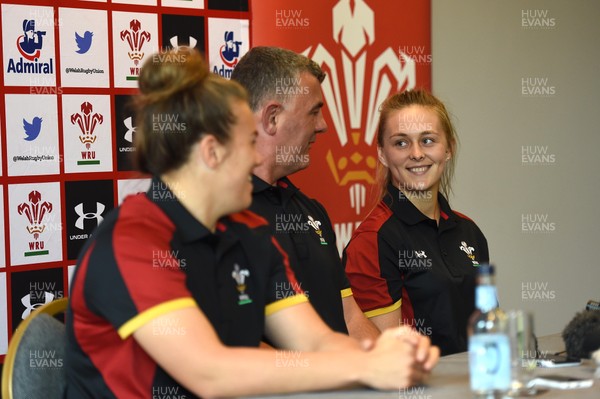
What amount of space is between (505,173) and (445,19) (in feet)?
2.79

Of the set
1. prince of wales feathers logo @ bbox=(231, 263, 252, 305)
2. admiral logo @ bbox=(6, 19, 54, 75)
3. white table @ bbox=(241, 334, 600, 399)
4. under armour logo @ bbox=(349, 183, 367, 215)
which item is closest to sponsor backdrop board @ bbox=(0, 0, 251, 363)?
admiral logo @ bbox=(6, 19, 54, 75)

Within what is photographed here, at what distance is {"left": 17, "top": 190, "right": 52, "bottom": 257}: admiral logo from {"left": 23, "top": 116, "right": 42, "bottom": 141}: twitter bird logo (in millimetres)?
186

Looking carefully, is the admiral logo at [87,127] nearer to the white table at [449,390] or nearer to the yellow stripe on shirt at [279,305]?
the yellow stripe on shirt at [279,305]

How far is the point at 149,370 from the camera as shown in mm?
1684

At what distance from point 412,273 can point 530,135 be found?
211 centimetres

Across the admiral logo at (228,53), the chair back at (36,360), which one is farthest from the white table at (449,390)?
A: the admiral logo at (228,53)

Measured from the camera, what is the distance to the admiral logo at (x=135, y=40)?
311cm

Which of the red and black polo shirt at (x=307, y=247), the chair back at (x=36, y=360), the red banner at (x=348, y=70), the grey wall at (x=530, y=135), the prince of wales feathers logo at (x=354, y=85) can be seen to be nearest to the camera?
the chair back at (x=36, y=360)

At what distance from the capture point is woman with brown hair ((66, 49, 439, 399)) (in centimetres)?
155

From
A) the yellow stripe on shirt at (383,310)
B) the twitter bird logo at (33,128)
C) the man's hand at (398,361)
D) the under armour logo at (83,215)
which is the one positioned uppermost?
the twitter bird logo at (33,128)

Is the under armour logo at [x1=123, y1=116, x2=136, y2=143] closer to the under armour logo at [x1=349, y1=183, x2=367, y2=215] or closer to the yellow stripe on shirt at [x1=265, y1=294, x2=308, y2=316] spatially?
the under armour logo at [x1=349, y1=183, x2=367, y2=215]

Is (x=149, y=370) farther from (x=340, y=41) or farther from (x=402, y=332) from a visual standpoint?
(x=340, y=41)

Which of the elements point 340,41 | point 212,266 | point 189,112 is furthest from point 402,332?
point 340,41

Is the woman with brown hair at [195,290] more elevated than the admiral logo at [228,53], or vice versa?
the admiral logo at [228,53]
